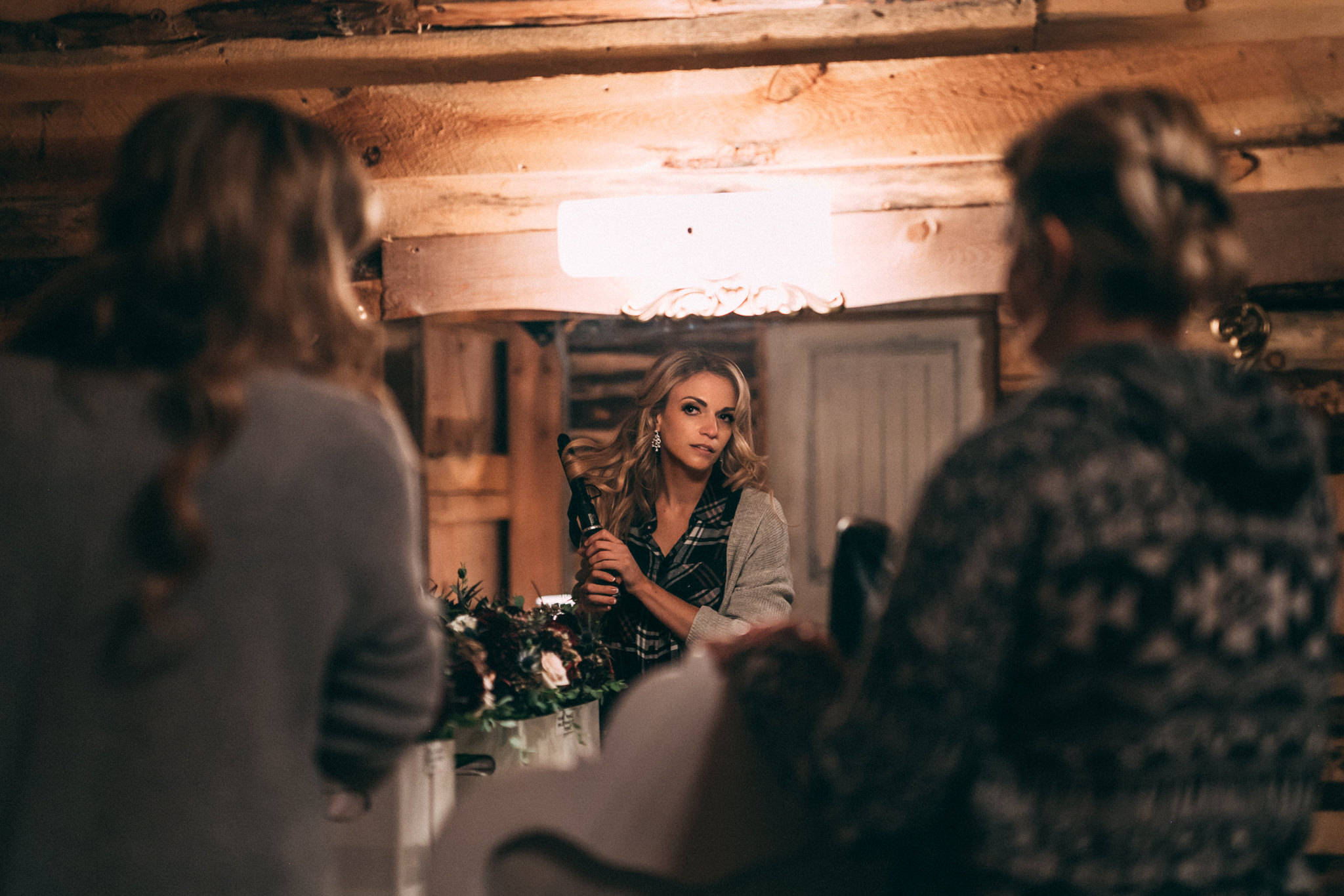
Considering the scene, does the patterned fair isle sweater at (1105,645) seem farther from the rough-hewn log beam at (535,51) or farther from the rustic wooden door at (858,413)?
the rough-hewn log beam at (535,51)

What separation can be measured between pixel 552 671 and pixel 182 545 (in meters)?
1.25

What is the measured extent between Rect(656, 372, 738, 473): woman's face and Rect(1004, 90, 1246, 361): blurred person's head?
1622 mm

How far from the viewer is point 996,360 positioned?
2492 millimetres

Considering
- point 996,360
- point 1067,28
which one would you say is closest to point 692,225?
point 996,360

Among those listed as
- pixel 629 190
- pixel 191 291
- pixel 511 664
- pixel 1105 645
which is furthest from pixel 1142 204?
pixel 629 190

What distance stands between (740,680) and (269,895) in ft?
1.73

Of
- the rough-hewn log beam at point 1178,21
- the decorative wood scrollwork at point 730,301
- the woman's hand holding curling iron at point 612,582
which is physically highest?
the rough-hewn log beam at point 1178,21

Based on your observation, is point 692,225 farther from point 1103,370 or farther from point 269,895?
point 269,895

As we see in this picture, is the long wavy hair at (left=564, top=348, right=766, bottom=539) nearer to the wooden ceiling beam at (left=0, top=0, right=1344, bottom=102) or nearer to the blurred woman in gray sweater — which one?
the wooden ceiling beam at (left=0, top=0, right=1344, bottom=102)

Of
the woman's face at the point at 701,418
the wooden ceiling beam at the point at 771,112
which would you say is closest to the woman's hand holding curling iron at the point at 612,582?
the woman's face at the point at 701,418

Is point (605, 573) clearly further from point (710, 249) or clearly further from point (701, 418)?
point (710, 249)

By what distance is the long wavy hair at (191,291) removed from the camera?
873mm

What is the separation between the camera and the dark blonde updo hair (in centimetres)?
91

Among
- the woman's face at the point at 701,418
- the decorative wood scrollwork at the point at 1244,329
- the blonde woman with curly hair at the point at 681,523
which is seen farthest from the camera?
the woman's face at the point at 701,418
